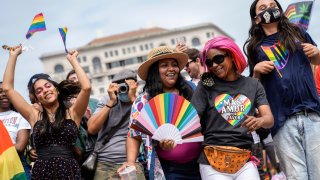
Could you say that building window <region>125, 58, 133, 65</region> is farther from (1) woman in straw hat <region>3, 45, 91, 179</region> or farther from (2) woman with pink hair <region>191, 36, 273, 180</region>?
(2) woman with pink hair <region>191, 36, 273, 180</region>

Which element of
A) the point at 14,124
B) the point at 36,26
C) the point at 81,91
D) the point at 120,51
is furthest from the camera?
the point at 120,51

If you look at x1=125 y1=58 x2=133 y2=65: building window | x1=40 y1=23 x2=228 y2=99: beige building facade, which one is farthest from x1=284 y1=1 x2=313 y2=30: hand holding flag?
x1=125 y1=58 x2=133 y2=65: building window

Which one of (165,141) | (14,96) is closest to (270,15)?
(165,141)

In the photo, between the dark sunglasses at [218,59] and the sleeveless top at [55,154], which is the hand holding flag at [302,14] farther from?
the sleeveless top at [55,154]

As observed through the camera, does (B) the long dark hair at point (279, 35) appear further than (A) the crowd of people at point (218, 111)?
Yes

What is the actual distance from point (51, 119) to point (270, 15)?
2349mm

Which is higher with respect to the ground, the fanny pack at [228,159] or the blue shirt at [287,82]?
the blue shirt at [287,82]

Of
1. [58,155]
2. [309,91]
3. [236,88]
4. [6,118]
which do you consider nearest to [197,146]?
[236,88]

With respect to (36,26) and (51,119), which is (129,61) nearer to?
(36,26)

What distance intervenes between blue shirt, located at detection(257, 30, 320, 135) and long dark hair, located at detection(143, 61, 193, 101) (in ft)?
2.40

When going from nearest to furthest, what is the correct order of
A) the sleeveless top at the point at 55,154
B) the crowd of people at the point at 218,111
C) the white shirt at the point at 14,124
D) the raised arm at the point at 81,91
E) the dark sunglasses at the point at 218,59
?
the crowd of people at the point at 218,111 → the dark sunglasses at the point at 218,59 → the sleeveless top at the point at 55,154 → the raised arm at the point at 81,91 → the white shirt at the point at 14,124

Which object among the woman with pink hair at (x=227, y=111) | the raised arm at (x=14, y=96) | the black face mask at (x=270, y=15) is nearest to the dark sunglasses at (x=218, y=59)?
the woman with pink hair at (x=227, y=111)

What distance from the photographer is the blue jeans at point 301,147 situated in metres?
3.83

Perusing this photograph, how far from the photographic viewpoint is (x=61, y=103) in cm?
489
